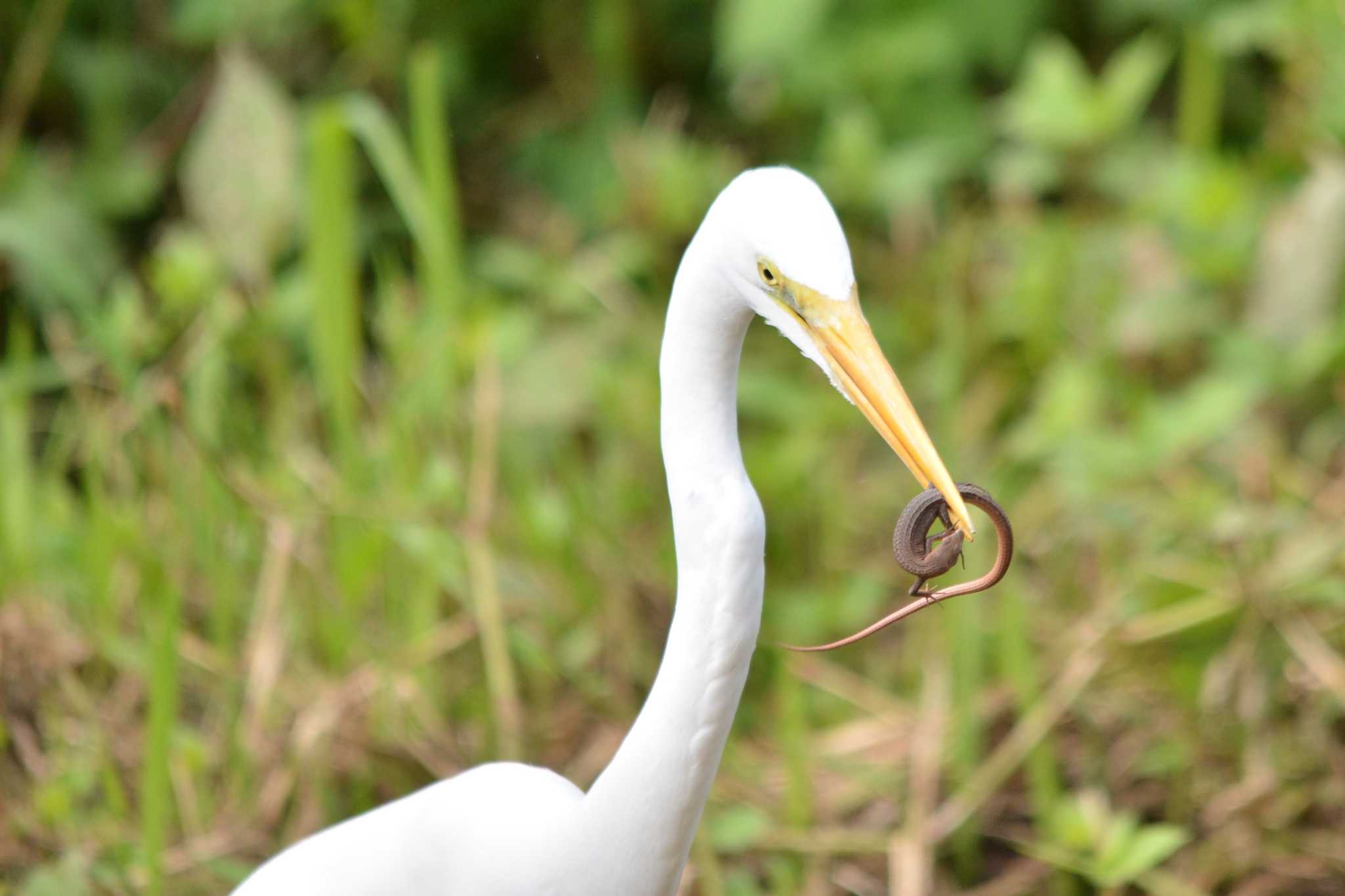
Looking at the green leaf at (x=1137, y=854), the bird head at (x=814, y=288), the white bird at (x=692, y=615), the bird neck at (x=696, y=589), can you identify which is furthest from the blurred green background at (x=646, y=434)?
the bird head at (x=814, y=288)

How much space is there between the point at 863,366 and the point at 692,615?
16 cm

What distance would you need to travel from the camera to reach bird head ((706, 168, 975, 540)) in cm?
65

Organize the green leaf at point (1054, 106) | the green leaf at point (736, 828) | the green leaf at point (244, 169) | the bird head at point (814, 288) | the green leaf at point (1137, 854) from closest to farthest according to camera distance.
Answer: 1. the bird head at point (814, 288)
2. the green leaf at point (1137, 854)
3. the green leaf at point (736, 828)
4. the green leaf at point (244, 169)
5. the green leaf at point (1054, 106)

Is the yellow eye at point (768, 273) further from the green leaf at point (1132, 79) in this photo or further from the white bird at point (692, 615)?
the green leaf at point (1132, 79)

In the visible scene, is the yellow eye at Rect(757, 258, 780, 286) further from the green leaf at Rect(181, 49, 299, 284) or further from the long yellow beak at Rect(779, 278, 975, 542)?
the green leaf at Rect(181, 49, 299, 284)

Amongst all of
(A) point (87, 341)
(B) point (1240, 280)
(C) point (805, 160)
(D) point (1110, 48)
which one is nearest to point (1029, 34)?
(D) point (1110, 48)

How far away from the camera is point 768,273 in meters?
0.67

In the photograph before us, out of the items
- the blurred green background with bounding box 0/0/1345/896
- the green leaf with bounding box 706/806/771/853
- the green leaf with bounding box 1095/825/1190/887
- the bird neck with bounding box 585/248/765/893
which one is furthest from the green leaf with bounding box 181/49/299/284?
the green leaf with bounding box 1095/825/1190/887

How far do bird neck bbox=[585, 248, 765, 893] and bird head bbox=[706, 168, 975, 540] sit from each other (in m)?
0.03

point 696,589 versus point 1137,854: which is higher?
point 696,589

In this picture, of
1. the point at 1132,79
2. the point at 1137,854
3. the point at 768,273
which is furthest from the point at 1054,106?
the point at 768,273

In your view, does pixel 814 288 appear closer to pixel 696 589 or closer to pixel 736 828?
pixel 696 589

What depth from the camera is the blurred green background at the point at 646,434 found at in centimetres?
128

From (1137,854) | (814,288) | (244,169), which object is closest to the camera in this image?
(814,288)
